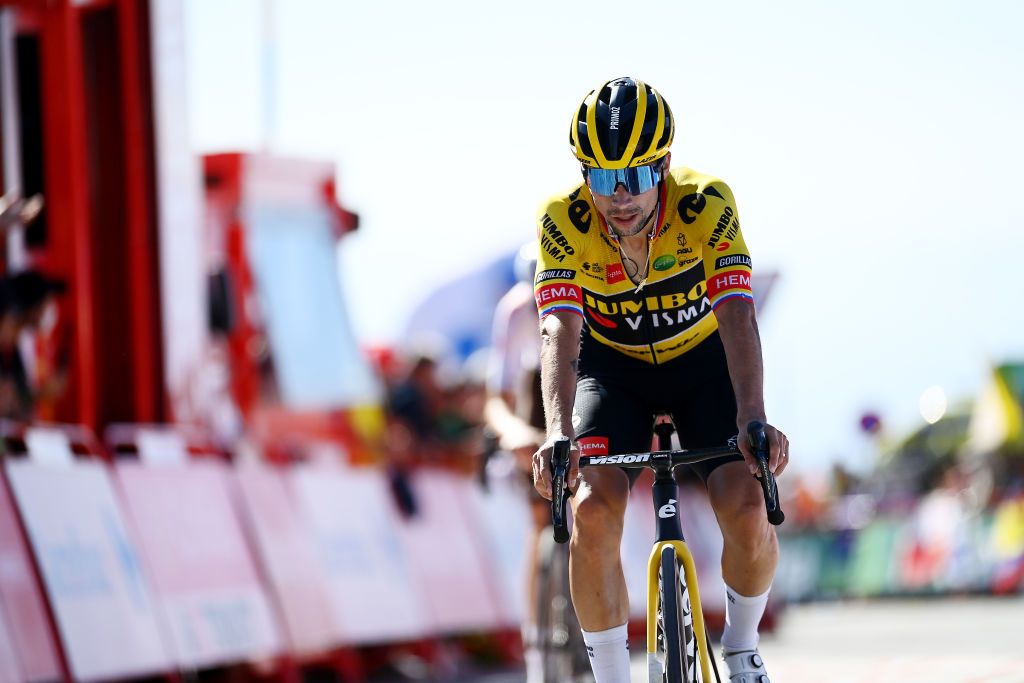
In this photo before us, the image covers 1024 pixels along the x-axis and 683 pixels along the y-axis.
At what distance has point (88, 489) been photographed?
9.16 meters

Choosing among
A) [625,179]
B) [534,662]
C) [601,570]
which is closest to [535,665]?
[534,662]

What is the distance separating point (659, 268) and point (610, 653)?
Answer: 1.29 meters

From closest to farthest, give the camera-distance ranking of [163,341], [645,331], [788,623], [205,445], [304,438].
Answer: [645,331]
[205,445]
[163,341]
[304,438]
[788,623]

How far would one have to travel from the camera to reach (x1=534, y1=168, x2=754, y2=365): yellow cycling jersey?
565cm

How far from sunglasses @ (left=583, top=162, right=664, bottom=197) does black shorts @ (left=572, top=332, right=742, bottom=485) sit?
0.82 m

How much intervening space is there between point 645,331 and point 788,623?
14.3 meters

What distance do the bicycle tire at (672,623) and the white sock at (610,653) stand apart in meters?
0.32

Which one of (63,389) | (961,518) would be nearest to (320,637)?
(63,389)

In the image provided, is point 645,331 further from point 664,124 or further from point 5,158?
point 5,158

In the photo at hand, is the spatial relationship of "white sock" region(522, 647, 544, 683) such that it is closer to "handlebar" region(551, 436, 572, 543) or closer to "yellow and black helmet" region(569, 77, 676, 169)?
"handlebar" region(551, 436, 572, 543)

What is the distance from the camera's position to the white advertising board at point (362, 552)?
1159 cm

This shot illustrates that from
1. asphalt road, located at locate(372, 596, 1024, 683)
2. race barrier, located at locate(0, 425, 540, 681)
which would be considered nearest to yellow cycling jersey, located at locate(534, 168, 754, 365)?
race barrier, located at locate(0, 425, 540, 681)

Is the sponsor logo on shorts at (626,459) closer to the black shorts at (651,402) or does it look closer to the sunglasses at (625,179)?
the black shorts at (651,402)

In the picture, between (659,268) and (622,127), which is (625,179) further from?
(659,268)
